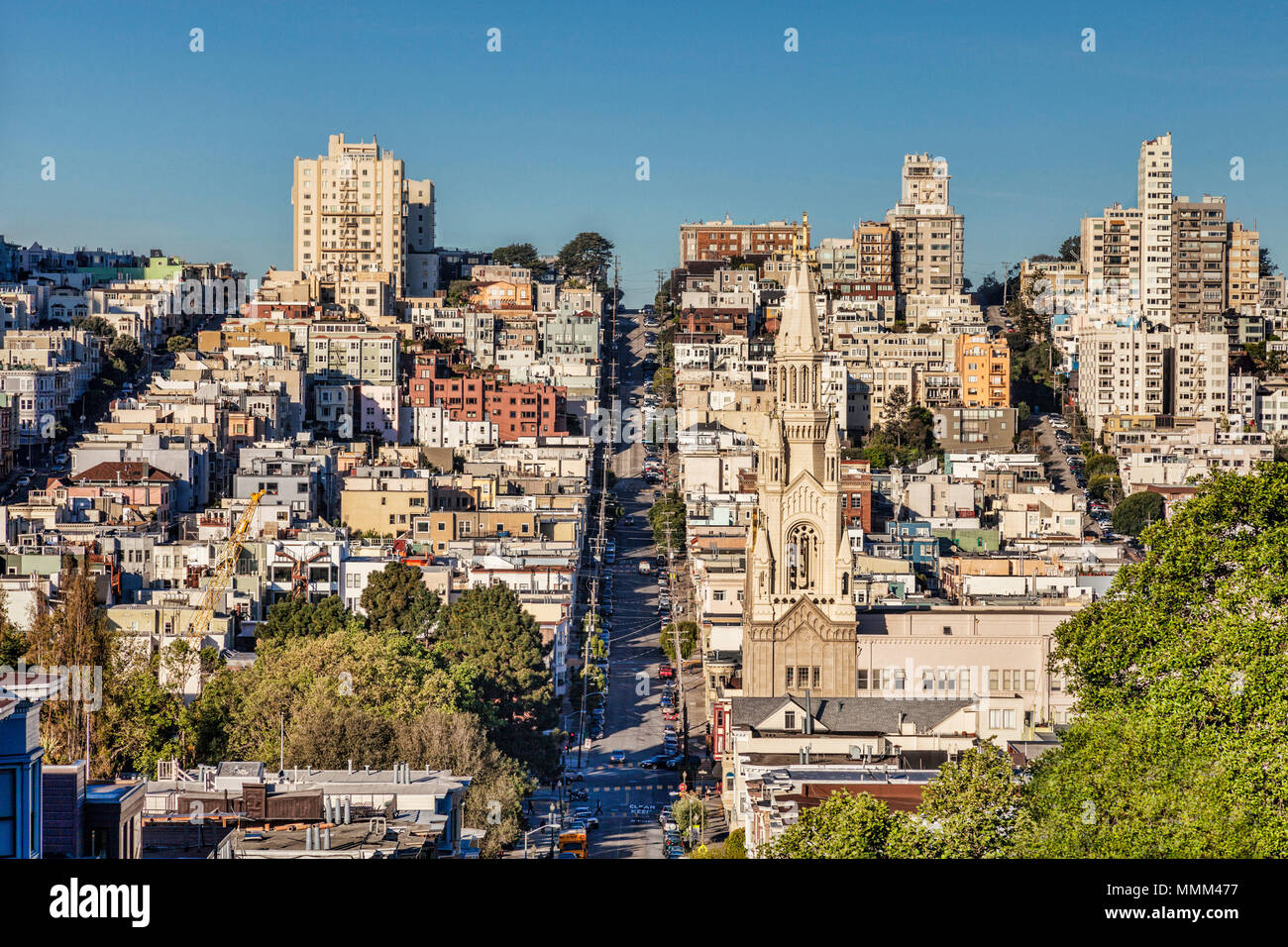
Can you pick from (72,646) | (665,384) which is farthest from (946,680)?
(665,384)

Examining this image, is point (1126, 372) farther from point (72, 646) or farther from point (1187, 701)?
point (1187, 701)

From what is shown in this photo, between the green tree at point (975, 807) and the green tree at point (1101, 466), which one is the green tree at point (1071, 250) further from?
the green tree at point (975, 807)

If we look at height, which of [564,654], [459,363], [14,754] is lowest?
[564,654]

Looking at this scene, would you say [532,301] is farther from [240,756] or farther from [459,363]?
[240,756]

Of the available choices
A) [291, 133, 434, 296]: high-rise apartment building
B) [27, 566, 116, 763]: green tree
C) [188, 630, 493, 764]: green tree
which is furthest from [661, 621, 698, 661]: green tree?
[291, 133, 434, 296]: high-rise apartment building

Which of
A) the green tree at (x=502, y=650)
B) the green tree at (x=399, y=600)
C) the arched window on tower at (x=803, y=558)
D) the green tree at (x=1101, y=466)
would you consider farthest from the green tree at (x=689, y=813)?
the green tree at (x=1101, y=466)

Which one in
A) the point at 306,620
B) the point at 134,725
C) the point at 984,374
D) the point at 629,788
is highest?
the point at 984,374
